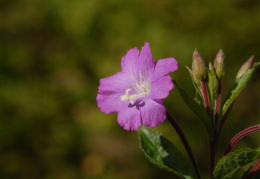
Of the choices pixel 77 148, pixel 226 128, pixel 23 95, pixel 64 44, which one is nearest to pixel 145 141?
pixel 226 128

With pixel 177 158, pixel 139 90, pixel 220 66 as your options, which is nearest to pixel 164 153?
pixel 177 158

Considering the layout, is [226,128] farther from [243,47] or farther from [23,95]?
[23,95]

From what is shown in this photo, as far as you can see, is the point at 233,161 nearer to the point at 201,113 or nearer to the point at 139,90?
the point at 201,113

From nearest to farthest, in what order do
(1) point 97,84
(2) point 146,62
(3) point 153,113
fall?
(3) point 153,113, (2) point 146,62, (1) point 97,84

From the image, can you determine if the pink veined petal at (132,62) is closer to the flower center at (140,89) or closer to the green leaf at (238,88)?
the flower center at (140,89)

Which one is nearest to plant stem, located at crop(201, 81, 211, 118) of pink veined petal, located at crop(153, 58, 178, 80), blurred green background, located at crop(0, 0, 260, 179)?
pink veined petal, located at crop(153, 58, 178, 80)

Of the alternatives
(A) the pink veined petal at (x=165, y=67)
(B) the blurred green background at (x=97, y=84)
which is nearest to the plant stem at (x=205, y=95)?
(A) the pink veined petal at (x=165, y=67)

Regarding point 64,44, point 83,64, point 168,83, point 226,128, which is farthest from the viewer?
point 64,44
